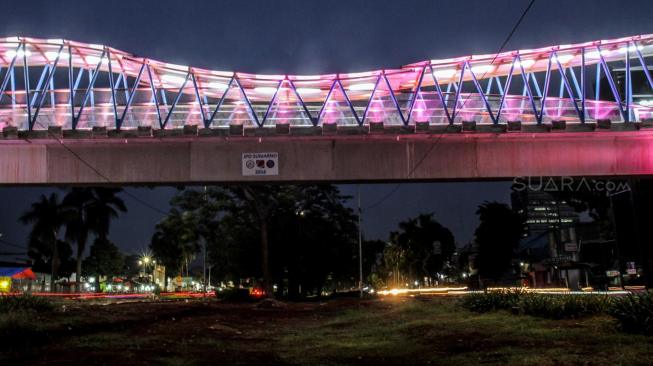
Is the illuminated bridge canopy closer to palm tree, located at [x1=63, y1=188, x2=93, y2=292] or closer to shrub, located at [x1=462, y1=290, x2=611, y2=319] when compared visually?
shrub, located at [x1=462, y1=290, x2=611, y2=319]

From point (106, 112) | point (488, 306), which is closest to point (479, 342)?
point (488, 306)

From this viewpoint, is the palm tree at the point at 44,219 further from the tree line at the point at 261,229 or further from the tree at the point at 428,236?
the tree at the point at 428,236

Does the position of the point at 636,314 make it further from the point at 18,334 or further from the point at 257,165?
the point at 257,165

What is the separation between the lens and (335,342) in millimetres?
17000

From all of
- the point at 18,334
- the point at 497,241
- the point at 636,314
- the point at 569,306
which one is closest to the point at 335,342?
the point at 569,306

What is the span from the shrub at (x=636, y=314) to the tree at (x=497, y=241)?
8383 centimetres

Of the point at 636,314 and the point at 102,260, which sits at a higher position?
the point at 102,260

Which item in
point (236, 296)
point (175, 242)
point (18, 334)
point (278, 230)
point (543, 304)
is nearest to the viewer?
point (18, 334)

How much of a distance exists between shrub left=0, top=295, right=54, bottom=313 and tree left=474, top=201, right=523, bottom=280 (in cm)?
8042

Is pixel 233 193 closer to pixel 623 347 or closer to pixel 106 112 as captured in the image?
pixel 106 112

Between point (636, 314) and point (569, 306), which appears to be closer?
point (636, 314)

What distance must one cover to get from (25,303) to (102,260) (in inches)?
3892

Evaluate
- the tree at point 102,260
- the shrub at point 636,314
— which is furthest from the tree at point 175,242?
the shrub at point 636,314

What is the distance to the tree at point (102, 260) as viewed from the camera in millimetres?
116331
